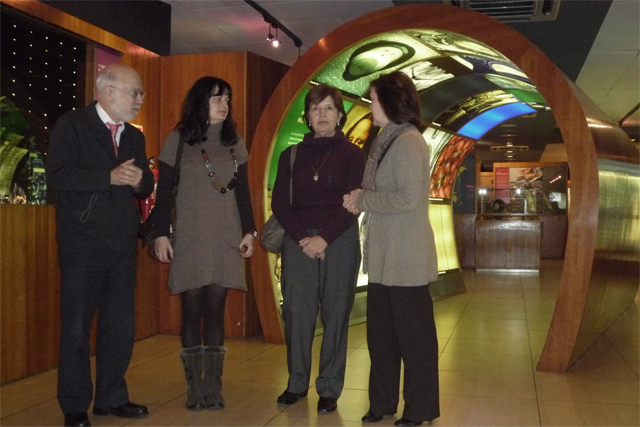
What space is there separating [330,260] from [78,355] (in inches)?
51.4

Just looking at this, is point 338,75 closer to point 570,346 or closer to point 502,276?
point 570,346

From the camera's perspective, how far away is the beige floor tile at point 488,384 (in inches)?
155

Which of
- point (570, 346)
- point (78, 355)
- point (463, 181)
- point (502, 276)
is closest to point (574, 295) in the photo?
point (570, 346)

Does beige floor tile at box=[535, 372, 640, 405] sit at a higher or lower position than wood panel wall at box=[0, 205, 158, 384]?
lower

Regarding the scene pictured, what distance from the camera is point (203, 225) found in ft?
11.4

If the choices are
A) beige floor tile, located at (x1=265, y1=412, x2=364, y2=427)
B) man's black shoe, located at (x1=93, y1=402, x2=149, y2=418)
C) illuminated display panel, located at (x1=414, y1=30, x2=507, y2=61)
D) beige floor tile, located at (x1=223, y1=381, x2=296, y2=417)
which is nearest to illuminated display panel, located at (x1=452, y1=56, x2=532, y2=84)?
illuminated display panel, located at (x1=414, y1=30, x2=507, y2=61)

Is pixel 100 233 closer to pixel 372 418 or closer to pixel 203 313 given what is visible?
pixel 203 313

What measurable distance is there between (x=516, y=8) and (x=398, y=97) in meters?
4.27

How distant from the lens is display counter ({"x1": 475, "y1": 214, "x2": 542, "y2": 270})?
13.1 m

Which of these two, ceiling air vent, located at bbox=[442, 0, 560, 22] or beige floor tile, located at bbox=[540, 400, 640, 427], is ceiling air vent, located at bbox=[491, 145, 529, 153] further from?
beige floor tile, located at bbox=[540, 400, 640, 427]

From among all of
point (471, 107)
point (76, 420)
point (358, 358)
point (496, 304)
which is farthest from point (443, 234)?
point (76, 420)

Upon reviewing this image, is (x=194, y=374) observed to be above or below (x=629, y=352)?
above

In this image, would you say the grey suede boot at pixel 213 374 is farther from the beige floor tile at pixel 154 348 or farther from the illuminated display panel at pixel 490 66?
the illuminated display panel at pixel 490 66

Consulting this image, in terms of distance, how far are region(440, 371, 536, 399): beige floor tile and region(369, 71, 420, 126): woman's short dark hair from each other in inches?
65.2
